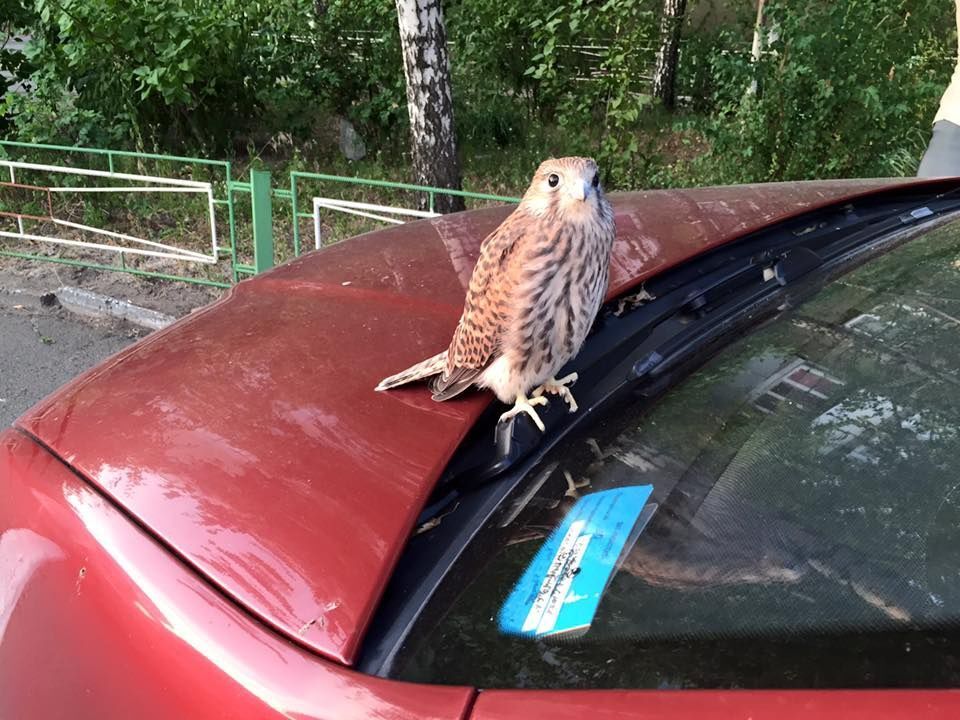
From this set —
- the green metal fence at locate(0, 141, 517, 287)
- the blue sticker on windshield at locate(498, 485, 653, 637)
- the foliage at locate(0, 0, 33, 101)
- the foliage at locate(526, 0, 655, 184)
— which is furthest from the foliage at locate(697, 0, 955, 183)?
the foliage at locate(0, 0, 33, 101)

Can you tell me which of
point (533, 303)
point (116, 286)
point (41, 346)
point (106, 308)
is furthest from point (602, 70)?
point (533, 303)

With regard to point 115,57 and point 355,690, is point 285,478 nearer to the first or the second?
point 355,690

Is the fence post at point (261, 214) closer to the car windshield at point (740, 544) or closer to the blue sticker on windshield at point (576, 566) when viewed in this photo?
the car windshield at point (740, 544)

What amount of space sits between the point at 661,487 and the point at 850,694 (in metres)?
0.48

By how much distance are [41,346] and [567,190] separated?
450cm

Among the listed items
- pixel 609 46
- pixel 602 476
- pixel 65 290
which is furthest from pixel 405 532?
pixel 609 46

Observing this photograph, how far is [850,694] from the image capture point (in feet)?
2.75

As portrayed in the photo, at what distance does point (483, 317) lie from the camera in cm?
151

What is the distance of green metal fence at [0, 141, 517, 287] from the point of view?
18.9 feet

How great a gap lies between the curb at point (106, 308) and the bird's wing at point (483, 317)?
13.7ft

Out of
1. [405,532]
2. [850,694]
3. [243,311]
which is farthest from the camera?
[243,311]

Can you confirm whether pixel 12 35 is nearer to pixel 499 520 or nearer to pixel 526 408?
pixel 526 408

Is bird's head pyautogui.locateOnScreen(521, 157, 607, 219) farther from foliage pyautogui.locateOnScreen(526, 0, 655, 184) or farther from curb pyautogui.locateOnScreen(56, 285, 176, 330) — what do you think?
foliage pyautogui.locateOnScreen(526, 0, 655, 184)

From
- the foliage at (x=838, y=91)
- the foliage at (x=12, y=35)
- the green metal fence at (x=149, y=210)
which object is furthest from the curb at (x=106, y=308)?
the foliage at (x=838, y=91)
